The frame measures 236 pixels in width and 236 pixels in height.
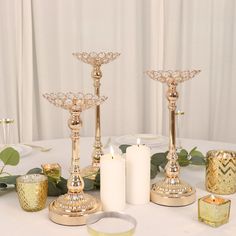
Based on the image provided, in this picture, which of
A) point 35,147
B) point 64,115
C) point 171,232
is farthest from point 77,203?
point 64,115

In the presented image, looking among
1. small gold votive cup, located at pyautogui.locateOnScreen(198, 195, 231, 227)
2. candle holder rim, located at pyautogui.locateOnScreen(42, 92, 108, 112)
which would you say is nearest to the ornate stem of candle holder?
small gold votive cup, located at pyautogui.locateOnScreen(198, 195, 231, 227)

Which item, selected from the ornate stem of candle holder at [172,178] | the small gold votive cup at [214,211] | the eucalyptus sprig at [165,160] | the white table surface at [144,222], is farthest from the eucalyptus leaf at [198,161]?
the small gold votive cup at [214,211]

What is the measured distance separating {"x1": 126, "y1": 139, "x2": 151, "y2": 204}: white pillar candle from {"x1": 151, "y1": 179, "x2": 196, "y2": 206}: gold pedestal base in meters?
0.03

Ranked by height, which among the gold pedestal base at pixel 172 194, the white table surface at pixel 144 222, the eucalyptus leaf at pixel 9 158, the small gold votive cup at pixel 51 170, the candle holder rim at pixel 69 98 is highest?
the candle holder rim at pixel 69 98

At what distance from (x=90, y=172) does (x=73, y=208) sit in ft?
1.00

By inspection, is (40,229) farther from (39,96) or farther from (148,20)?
(148,20)

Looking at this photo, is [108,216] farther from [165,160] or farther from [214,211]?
[165,160]

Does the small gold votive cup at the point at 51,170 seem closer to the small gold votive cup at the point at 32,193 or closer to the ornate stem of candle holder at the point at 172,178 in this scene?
the small gold votive cup at the point at 32,193

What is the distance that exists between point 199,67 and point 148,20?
1.69ft

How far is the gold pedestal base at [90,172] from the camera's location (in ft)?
4.03

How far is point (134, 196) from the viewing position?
108 cm

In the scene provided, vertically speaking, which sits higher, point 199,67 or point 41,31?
point 41,31

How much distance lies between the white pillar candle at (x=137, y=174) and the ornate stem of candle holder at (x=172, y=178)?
0.12 feet

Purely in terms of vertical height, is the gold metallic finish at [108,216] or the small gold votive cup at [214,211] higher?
the gold metallic finish at [108,216]
